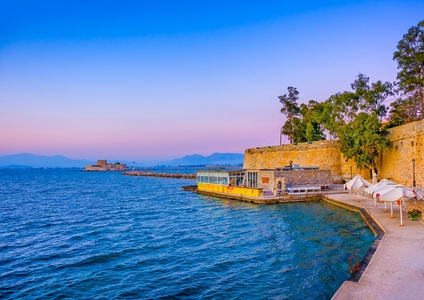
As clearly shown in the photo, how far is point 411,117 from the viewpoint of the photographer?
34875 mm

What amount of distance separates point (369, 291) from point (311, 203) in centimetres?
1943

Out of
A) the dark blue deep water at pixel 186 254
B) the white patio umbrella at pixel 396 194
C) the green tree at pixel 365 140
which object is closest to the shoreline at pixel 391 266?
the dark blue deep water at pixel 186 254

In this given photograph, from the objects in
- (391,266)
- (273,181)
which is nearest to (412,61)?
(273,181)

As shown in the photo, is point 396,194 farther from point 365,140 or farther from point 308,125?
point 308,125

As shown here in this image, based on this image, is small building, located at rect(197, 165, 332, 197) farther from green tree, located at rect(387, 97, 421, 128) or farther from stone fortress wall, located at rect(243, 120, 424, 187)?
green tree, located at rect(387, 97, 421, 128)

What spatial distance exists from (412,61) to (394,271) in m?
32.8

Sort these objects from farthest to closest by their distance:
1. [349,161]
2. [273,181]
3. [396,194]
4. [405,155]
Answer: [349,161]
[273,181]
[405,155]
[396,194]

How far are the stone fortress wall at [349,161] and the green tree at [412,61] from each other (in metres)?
7.59

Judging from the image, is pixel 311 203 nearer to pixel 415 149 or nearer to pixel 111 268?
pixel 415 149

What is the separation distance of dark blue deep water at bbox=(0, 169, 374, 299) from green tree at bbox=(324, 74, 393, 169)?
41.1 feet

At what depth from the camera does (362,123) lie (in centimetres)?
3362

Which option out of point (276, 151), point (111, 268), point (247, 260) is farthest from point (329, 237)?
point (276, 151)

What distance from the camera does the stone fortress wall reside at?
975 inches

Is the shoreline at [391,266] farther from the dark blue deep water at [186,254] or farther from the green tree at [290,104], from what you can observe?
the green tree at [290,104]
